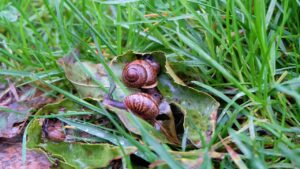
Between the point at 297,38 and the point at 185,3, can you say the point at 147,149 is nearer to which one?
the point at 185,3

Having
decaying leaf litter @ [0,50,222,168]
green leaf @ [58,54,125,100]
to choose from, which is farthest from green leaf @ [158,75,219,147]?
green leaf @ [58,54,125,100]

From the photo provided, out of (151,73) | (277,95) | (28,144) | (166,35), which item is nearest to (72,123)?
(28,144)

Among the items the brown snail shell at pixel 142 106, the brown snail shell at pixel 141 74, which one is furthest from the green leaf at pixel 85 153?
the brown snail shell at pixel 141 74

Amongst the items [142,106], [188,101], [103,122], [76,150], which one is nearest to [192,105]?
[188,101]

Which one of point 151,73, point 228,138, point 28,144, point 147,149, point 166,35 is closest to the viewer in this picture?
point 147,149

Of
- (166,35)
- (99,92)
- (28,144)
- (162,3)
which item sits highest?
(162,3)

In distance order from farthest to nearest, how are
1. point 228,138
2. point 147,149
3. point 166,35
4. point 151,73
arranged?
point 166,35 < point 151,73 < point 228,138 < point 147,149

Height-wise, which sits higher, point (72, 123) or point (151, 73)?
point (151, 73)

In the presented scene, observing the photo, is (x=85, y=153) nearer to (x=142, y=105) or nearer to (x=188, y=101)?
(x=142, y=105)
